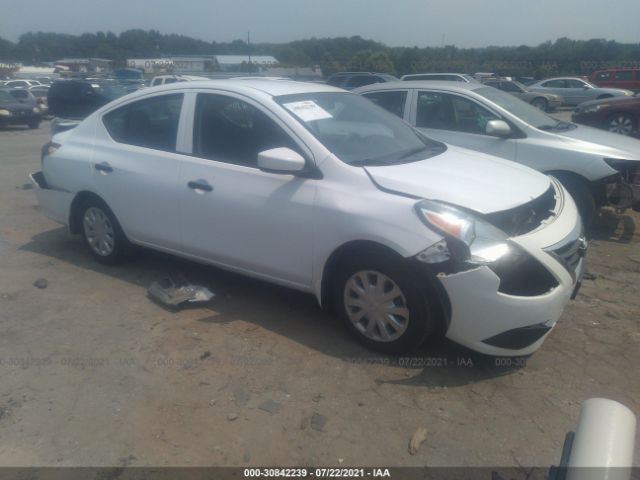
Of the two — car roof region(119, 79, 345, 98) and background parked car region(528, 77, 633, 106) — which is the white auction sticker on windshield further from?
background parked car region(528, 77, 633, 106)

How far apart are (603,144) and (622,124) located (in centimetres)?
734

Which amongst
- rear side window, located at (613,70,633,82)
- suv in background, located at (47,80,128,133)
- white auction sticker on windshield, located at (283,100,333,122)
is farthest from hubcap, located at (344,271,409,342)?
rear side window, located at (613,70,633,82)

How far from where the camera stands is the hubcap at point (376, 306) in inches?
140

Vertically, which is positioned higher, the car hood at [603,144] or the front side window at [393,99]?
the front side window at [393,99]

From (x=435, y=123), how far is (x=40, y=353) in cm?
495

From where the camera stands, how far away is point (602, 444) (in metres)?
1.54

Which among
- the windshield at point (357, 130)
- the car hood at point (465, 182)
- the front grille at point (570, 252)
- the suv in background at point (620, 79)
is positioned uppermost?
the suv in background at point (620, 79)

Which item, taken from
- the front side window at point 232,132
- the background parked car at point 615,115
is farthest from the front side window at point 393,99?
the background parked car at point 615,115

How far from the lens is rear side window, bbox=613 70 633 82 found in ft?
90.4

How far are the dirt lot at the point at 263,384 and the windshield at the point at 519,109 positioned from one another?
2369mm

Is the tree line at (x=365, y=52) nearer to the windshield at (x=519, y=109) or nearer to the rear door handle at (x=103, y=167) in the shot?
the windshield at (x=519, y=109)

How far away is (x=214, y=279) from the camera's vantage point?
511 cm

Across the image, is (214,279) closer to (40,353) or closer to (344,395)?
(40,353)

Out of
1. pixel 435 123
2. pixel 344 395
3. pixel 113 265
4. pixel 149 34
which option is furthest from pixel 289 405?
pixel 149 34
